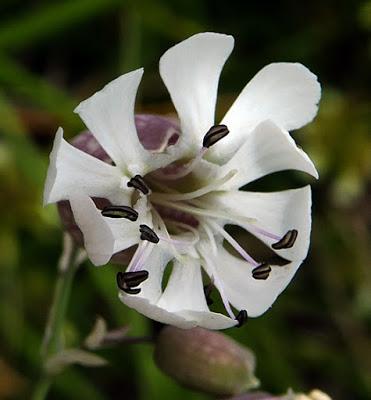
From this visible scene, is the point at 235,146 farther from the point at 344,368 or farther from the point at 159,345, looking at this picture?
the point at 344,368

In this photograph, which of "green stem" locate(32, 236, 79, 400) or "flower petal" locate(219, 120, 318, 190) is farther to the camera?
"green stem" locate(32, 236, 79, 400)

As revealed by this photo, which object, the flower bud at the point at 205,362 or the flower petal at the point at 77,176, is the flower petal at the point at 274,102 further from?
the flower bud at the point at 205,362

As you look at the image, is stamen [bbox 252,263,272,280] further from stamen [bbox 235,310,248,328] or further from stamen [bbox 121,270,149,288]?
stamen [bbox 121,270,149,288]

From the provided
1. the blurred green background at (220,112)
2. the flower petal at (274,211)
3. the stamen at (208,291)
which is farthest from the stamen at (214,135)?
the blurred green background at (220,112)

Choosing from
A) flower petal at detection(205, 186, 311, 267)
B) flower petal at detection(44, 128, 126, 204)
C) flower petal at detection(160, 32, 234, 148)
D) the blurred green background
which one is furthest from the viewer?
the blurred green background

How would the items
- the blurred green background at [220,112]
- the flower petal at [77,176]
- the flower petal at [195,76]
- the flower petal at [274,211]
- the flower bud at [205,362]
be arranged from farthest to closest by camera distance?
the blurred green background at [220,112], the flower bud at [205,362], the flower petal at [274,211], the flower petal at [195,76], the flower petal at [77,176]

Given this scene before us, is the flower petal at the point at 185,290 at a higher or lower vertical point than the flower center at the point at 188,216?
lower

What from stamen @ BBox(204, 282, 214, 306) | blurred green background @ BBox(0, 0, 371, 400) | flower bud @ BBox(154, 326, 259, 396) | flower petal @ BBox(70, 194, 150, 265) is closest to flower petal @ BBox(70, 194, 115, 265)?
flower petal @ BBox(70, 194, 150, 265)
